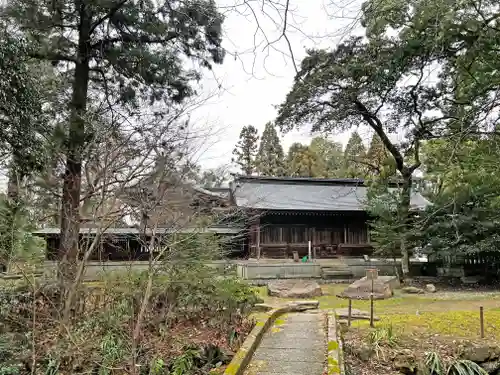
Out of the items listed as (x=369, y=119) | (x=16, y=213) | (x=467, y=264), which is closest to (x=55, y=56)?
(x=16, y=213)

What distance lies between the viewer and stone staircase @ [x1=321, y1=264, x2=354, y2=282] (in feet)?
57.3

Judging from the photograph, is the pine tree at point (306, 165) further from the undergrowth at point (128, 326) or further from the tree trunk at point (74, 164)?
the undergrowth at point (128, 326)

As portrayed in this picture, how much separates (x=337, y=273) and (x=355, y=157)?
14239mm

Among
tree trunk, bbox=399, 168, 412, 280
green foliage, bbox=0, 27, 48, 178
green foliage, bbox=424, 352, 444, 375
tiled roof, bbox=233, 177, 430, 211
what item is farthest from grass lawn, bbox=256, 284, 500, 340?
tiled roof, bbox=233, 177, 430, 211

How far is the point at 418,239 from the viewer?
16.2 metres

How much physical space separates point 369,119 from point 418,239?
528 centimetres

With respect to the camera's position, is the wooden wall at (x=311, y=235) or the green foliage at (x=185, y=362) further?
Result: the wooden wall at (x=311, y=235)

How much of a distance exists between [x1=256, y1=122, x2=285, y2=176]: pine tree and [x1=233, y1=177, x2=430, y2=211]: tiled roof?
14.5m

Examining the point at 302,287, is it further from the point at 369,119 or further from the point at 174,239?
the point at 174,239

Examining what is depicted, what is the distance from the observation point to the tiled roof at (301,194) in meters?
21.3

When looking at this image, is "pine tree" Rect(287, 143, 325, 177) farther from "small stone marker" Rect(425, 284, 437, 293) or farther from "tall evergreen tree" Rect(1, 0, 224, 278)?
"tall evergreen tree" Rect(1, 0, 224, 278)

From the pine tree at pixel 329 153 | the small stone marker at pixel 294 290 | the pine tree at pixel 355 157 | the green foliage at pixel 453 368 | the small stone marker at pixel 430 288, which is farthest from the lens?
the pine tree at pixel 329 153

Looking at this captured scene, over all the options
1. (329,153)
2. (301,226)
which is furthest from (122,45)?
(329,153)

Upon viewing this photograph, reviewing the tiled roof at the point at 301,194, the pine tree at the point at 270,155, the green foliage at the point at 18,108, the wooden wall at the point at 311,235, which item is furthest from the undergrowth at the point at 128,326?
the pine tree at the point at 270,155
